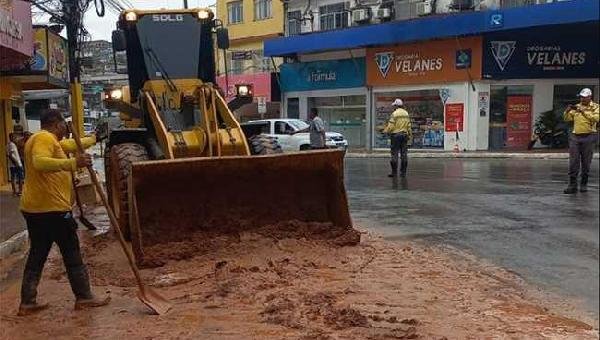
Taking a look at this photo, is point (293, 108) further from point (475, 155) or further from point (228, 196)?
point (228, 196)

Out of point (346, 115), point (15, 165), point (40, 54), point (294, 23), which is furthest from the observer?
point (294, 23)

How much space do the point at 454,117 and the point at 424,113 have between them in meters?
1.97

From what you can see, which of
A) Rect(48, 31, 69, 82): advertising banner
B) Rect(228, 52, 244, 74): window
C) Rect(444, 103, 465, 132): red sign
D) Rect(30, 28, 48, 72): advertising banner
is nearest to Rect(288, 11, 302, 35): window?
Rect(228, 52, 244, 74): window

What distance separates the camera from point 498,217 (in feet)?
30.6

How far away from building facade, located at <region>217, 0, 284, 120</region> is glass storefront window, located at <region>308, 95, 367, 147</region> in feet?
12.3

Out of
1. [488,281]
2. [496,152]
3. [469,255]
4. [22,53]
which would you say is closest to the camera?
[488,281]

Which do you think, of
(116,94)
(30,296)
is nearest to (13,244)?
(116,94)

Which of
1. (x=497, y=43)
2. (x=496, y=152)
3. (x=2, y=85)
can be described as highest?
(x=497, y=43)

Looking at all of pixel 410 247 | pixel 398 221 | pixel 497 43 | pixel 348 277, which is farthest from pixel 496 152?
pixel 348 277

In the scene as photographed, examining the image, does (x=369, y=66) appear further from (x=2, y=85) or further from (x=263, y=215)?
(x=263, y=215)

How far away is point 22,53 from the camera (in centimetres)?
1260

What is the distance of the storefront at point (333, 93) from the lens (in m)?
31.9

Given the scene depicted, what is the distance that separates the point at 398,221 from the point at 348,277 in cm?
330

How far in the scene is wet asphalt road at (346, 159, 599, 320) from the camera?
6.35 meters
